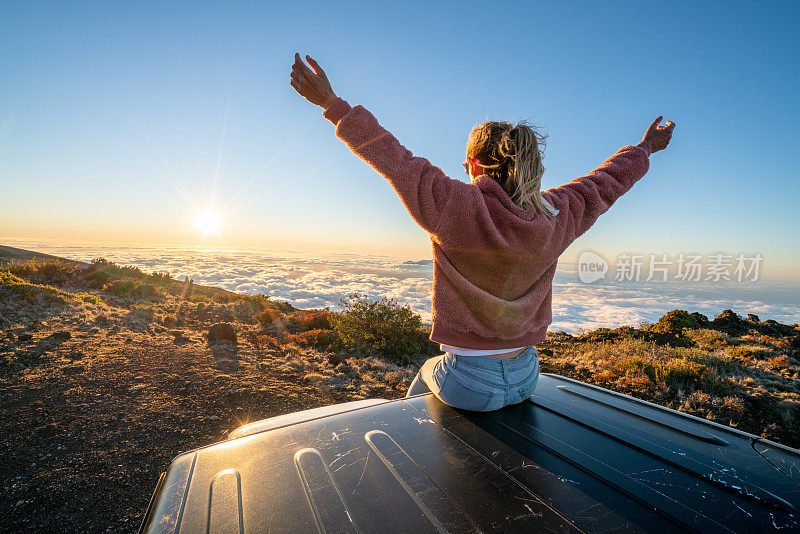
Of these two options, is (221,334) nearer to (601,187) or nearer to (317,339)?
(317,339)

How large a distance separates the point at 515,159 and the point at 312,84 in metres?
1.08

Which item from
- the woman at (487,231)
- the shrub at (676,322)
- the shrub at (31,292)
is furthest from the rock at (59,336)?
the shrub at (676,322)

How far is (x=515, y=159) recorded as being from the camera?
1746 millimetres

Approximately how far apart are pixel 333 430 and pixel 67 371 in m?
5.82

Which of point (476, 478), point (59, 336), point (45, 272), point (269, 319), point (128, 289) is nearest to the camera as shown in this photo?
point (476, 478)

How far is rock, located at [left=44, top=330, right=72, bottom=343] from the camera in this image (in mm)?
6309

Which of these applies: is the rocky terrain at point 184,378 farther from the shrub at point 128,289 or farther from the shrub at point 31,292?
the shrub at point 128,289

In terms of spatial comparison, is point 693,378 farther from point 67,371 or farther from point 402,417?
point 67,371

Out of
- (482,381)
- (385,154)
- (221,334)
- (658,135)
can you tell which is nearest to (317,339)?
(221,334)

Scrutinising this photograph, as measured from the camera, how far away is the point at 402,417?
69.9 inches

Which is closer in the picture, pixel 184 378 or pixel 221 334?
pixel 184 378

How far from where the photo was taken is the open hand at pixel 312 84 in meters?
1.62

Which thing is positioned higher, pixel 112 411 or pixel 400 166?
pixel 400 166

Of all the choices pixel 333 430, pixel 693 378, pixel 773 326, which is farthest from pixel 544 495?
pixel 773 326
